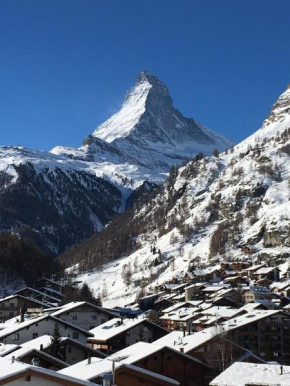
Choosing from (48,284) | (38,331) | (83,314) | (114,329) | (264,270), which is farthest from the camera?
(264,270)

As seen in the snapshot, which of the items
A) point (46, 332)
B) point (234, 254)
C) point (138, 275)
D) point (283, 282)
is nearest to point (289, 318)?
point (46, 332)

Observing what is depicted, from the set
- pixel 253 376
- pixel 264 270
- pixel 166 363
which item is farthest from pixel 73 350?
pixel 264 270

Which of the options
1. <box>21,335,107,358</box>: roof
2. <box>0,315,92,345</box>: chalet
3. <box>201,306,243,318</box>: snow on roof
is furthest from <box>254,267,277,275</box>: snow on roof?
<box>21,335,107,358</box>: roof

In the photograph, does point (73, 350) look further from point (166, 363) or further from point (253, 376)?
point (253, 376)

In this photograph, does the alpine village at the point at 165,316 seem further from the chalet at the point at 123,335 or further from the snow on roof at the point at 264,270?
the snow on roof at the point at 264,270

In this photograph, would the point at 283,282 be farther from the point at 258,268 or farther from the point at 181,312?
the point at 181,312

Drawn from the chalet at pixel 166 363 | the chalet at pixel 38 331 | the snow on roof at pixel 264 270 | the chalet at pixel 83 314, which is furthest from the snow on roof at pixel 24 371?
the snow on roof at pixel 264 270

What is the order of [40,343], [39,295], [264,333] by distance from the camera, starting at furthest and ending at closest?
[39,295]
[264,333]
[40,343]
